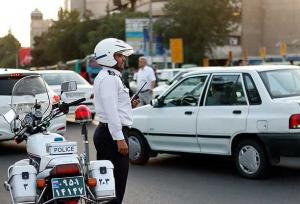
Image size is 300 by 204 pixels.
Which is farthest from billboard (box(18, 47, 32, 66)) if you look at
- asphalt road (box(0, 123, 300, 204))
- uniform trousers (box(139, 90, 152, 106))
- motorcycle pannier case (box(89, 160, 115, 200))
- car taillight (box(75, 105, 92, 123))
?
motorcycle pannier case (box(89, 160, 115, 200))

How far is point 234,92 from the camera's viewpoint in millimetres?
8867

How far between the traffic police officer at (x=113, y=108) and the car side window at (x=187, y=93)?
3.71 metres

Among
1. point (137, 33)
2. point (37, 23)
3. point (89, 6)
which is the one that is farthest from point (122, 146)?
point (37, 23)

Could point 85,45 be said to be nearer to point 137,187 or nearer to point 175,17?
point 175,17

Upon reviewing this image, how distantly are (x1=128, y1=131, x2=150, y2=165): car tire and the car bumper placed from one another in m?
2.29

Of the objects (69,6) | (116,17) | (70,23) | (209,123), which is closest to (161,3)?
(116,17)

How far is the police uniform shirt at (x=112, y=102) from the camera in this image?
5488 millimetres

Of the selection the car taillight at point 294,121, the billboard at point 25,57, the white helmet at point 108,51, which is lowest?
the billboard at point 25,57

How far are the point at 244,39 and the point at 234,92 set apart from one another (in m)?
75.0

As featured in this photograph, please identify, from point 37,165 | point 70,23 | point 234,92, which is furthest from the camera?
point 70,23

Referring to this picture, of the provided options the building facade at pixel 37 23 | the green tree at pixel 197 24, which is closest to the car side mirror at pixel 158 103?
the green tree at pixel 197 24

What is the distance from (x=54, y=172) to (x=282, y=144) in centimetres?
406

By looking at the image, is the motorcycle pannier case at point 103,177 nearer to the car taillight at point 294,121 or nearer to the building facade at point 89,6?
the car taillight at point 294,121

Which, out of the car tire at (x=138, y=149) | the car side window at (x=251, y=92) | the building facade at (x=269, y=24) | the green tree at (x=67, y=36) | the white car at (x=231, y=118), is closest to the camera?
the white car at (x=231, y=118)
